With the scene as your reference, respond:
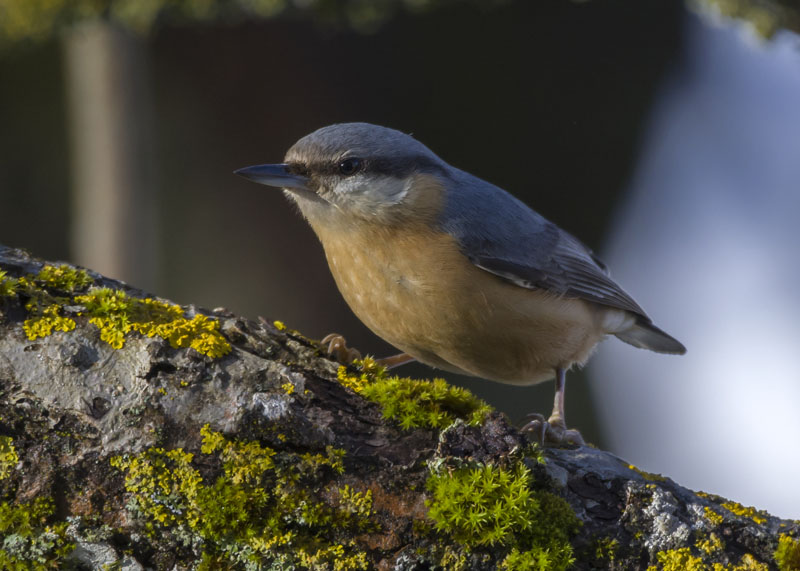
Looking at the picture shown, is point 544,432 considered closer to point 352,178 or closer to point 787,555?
point 787,555

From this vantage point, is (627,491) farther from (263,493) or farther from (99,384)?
(99,384)

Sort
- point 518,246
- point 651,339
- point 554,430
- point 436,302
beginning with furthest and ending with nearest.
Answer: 1. point 651,339
2. point 518,246
3. point 436,302
4. point 554,430

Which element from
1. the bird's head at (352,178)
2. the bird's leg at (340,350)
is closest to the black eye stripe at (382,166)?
the bird's head at (352,178)

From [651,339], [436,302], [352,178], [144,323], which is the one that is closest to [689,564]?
[436,302]

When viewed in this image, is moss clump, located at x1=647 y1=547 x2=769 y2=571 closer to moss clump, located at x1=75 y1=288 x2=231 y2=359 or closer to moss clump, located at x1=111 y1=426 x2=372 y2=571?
moss clump, located at x1=111 y1=426 x2=372 y2=571

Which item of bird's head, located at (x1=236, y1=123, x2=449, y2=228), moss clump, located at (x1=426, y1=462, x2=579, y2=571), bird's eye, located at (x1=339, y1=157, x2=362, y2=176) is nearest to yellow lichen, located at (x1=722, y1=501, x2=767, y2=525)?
moss clump, located at (x1=426, y1=462, x2=579, y2=571)

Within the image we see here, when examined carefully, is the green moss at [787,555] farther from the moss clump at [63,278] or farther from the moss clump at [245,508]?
the moss clump at [63,278]
